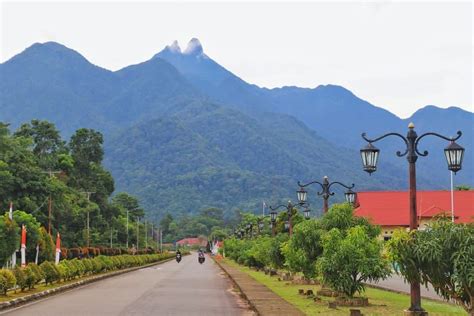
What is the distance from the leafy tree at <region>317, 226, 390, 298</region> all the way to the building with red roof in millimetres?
39468

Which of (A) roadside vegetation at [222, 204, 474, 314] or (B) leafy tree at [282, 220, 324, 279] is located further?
(B) leafy tree at [282, 220, 324, 279]

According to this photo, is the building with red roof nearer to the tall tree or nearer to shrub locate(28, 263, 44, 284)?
shrub locate(28, 263, 44, 284)

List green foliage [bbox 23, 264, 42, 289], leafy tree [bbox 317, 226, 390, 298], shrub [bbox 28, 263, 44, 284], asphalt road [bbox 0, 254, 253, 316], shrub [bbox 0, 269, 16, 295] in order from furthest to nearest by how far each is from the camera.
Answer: shrub [bbox 28, 263, 44, 284] → green foliage [bbox 23, 264, 42, 289] → shrub [bbox 0, 269, 16, 295] → leafy tree [bbox 317, 226, 390, 298] → asphalt road [bbox 0, 254, 253, 316]

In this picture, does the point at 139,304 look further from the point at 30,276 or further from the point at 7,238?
the point at 7,238

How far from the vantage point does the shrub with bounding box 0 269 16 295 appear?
20812mm

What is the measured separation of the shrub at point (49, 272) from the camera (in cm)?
2701

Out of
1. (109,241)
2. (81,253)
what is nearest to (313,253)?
(81,253)

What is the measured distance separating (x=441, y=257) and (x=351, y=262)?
24.5 feet

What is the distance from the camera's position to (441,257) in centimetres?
1152

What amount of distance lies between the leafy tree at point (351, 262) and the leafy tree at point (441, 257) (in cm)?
641

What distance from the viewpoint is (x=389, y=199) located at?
6625 cm

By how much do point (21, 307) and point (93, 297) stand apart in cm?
432

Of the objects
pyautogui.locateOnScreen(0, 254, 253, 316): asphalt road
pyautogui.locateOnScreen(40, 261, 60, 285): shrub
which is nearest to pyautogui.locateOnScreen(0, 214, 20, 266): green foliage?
pyautogui.locateOnScreen(40, 261, 60, 285): shrub

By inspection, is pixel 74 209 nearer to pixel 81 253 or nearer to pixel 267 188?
pixel 81 253
